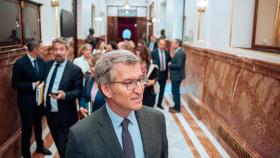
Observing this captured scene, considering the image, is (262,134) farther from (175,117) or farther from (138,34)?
(138,34)

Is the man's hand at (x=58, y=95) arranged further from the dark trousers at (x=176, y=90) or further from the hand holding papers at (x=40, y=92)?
the dark trousers at (x=176, y=90)

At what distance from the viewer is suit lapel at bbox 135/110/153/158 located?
1.50 meters

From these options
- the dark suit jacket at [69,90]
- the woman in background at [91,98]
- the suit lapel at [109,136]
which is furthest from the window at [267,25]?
the suit lapel at [109,136]

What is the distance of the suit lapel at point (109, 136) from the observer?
142 cm

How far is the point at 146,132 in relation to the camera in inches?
60.5

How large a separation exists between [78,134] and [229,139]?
11.7 feet

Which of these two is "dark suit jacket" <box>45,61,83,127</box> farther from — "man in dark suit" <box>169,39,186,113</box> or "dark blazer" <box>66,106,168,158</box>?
"man in dark suit" <box>169,39,186,113</box>

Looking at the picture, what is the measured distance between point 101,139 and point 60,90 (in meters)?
2.03

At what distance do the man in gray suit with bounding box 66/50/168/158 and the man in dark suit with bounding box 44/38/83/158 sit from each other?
1889 mm

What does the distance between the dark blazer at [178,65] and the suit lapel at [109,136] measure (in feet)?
17.0

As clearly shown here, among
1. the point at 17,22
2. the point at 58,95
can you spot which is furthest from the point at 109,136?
the point at 17,22

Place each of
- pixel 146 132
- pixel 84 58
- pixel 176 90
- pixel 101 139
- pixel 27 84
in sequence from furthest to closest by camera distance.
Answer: pixel 176 90 < pixel 84 58 < pixel 27 84 < pixel 146 132 < pixel 101 139

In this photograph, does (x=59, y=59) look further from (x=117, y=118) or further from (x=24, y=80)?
(x=117, y=118)

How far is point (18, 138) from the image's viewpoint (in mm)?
4164
